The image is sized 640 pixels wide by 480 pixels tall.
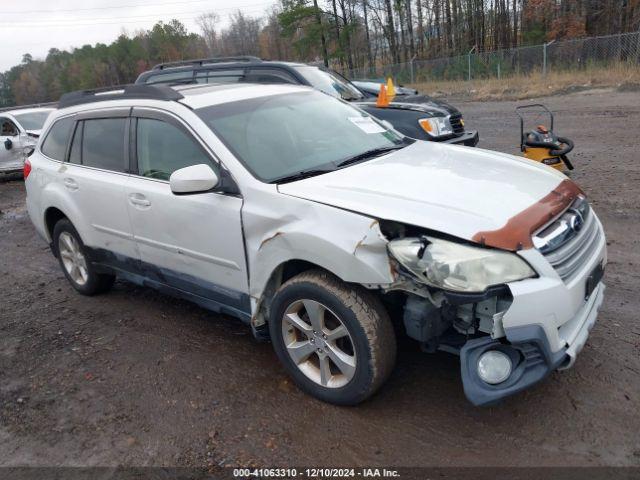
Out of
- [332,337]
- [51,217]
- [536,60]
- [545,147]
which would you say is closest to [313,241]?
[332,337]

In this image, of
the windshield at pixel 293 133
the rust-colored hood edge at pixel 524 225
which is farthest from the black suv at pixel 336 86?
the rust-colored hood edge at pixel 524 225

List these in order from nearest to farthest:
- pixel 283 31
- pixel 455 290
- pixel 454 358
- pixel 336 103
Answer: pixel 455 290, pixel 454 358, pixel 336 103, pixel 283 31

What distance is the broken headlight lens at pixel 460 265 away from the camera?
257 centimetres

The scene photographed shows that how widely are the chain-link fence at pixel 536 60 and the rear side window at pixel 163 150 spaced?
20850mm

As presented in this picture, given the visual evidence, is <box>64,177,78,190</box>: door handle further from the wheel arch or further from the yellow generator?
the yellow generator

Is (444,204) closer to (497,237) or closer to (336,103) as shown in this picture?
(497,237)

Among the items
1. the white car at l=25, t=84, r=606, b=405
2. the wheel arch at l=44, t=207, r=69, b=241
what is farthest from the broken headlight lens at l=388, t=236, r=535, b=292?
the wheel arch at l=44, t=207, r=69, b=241

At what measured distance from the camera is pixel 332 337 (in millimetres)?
3078

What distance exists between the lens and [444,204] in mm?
2840

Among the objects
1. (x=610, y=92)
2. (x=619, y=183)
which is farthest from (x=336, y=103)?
(x=610, y=92)

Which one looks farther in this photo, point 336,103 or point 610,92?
point 610,92

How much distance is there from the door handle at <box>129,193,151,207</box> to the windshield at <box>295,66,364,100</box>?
209 inches

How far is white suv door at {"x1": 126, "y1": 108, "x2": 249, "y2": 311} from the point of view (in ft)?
11.4

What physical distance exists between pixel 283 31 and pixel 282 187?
4309 centimetres
